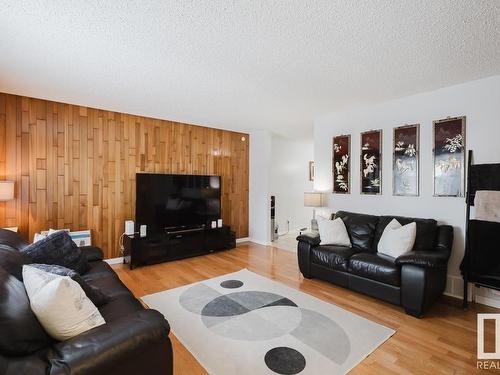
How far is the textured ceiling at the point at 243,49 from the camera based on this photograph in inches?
74.3

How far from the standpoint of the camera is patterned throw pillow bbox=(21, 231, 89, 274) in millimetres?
2143

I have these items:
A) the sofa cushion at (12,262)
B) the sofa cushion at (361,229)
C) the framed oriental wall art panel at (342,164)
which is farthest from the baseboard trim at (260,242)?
the sofa cushion at (12,262)

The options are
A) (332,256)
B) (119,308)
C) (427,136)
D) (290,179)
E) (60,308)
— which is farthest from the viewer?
(290,179)

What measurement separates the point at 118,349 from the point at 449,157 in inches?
157

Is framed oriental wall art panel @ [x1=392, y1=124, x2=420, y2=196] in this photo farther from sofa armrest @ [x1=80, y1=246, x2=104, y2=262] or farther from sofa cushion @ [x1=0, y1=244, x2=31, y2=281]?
sofa cushion @ [x1=0, y1=244, x2=31, y2=281]

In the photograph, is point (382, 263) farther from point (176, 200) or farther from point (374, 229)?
point (176, 200)

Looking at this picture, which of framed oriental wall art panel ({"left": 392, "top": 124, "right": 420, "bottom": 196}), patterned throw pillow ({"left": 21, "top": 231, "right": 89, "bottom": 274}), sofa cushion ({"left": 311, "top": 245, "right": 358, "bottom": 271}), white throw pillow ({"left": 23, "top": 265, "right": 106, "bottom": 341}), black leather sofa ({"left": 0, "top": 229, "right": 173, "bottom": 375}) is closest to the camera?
black leather sofa ({"left": 0, "top": 229, "right": 173, "bottom": 375})

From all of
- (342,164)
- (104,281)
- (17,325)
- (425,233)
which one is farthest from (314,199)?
(17,325)

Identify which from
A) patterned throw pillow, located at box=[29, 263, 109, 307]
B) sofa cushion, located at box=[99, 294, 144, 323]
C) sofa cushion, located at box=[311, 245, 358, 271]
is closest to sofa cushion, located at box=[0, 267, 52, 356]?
patterned throw pillow, located at box=[29, 263, 109, 307]

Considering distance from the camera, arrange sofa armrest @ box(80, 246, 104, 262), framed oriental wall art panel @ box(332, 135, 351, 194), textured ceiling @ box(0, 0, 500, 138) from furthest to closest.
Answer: framed oriental wall art panel @ box(332, 135, 351, 194), sofa armrest @ box(80, 246, 104, 262), textured ceiling @ box(0, 0, 500, 138)

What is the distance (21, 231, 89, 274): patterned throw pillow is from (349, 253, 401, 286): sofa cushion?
300 cm

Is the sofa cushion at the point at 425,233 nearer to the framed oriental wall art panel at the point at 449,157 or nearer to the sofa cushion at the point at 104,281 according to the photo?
the framed oriental wall art panel at the point at 449,157

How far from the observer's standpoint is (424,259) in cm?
268

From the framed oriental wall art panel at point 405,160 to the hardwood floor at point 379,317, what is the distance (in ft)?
4.87
